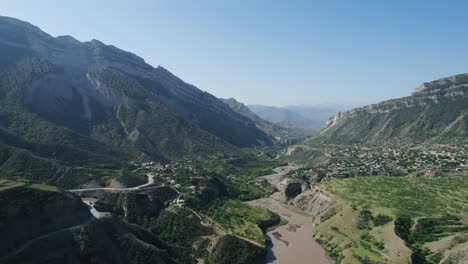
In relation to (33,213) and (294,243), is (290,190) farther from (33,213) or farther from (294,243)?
(33,213)

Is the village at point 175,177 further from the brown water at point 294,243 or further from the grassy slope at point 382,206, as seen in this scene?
the grassy slope at point 382,206

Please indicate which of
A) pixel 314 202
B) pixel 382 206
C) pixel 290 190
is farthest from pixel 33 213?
pixel 290 190

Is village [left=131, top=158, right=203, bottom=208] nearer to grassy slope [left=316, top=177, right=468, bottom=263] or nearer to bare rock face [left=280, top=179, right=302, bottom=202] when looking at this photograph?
bare rock face [left=280, top=179, right=302, bottom=202]

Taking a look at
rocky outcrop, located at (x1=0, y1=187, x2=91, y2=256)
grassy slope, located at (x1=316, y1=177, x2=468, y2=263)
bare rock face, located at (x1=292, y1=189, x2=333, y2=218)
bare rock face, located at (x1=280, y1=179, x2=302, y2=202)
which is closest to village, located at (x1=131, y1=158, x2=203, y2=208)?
bare rock face, located at (x1=280, y1=179, x2=302, y2=202)

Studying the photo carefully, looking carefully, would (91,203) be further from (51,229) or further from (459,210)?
(459,210)

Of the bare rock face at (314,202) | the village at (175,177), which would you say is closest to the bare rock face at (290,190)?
the bare rock face at (314,202)

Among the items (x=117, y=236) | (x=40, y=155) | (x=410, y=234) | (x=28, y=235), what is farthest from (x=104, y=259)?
(x=40, y=155)
